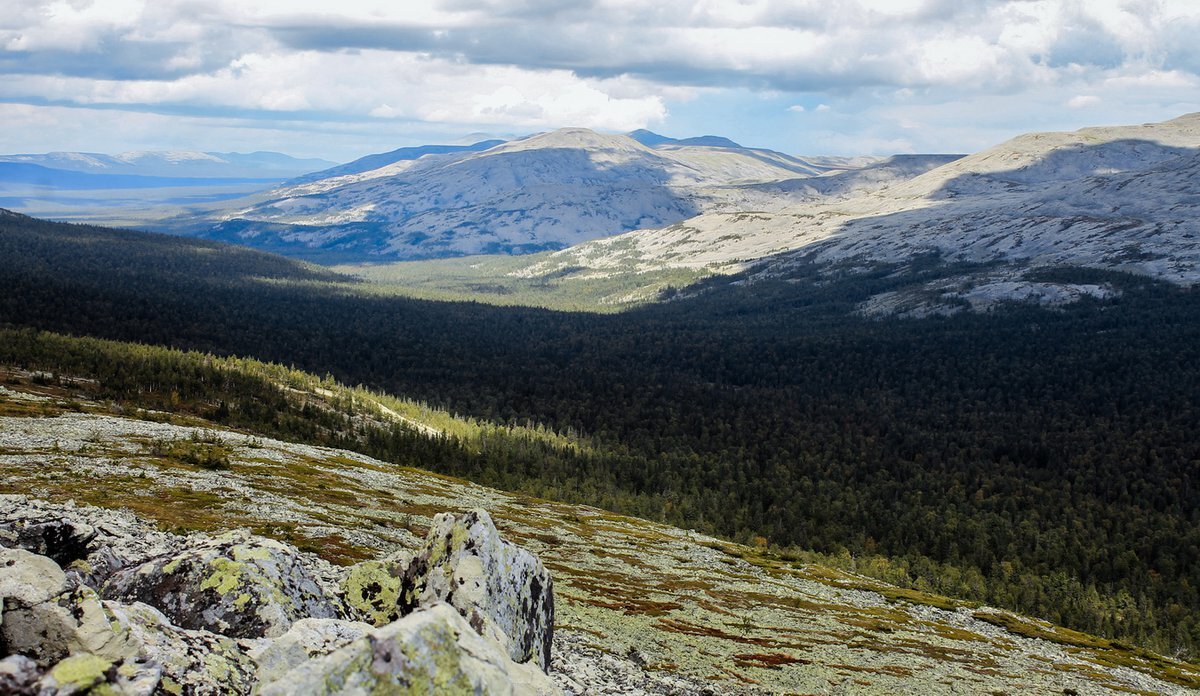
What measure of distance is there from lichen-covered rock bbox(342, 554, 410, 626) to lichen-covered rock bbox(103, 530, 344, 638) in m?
A: 3.23

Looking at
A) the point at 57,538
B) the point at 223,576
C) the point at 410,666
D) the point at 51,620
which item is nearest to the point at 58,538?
the point at 57,538

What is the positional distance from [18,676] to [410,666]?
6.31 meters

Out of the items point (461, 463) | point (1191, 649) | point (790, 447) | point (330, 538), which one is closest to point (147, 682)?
point (330, 538)

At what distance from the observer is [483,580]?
28.6m

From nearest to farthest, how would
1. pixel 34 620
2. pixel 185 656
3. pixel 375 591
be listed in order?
pixel 34 620 < pixel 185 656 < pixel 375 591

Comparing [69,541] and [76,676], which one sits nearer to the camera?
[76,676]

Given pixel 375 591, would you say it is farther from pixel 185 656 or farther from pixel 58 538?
pixel 185 656

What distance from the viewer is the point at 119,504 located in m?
52.7

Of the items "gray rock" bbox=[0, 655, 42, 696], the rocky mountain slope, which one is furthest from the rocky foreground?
the rocky mountain slope

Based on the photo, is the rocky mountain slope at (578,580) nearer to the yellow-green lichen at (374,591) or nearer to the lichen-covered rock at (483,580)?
the yellow-green lichen at (374,591)

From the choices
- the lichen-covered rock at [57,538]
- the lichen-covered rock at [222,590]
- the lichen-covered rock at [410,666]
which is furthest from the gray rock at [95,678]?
the lichen-covered rock at [57,538]

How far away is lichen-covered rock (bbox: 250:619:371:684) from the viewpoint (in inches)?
732

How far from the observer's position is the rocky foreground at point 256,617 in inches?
570

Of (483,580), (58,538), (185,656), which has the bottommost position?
(483,580)
